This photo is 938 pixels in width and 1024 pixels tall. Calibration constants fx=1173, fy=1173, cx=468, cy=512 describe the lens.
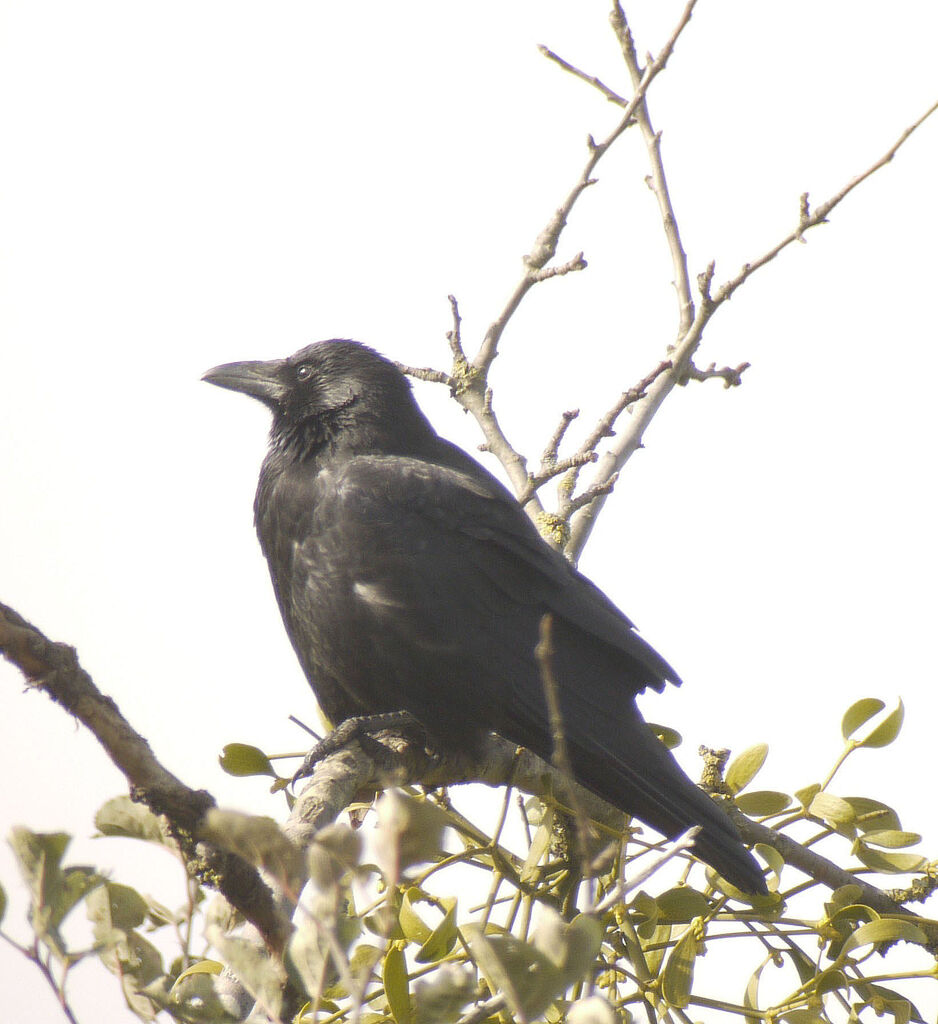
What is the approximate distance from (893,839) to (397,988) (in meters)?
1.69

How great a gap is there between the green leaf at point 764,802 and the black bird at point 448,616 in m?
0.25

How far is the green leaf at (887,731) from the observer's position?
3.07 m

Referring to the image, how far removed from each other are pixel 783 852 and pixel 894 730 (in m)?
0.47

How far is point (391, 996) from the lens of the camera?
5.92 feet

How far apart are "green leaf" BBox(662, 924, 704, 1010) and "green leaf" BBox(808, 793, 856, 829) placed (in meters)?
0.58

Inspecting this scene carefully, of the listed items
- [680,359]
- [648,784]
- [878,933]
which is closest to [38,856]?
[878,933]

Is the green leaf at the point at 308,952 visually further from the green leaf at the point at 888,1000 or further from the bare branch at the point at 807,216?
the bare branch at the point at 807,216

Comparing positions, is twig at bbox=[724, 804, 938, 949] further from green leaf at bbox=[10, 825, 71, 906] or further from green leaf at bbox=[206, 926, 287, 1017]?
green leaf at bbox=[10, 825, 71, 906]

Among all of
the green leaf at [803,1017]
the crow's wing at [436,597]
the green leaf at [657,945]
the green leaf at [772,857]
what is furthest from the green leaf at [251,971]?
the crow's wing at [436,597]

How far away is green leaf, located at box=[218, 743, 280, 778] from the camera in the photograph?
2.98 m

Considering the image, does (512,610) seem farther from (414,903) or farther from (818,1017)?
(818,1017)

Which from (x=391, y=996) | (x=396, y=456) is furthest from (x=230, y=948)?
(x=396, y=456)

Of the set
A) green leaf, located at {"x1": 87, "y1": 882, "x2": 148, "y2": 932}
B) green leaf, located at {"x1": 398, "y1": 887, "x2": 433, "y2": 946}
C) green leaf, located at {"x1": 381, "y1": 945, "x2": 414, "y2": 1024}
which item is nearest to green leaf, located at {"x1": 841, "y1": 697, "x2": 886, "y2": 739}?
green leaf, located at {"x1": 398, "y1": 887, "x2": 433, "y2": 946}

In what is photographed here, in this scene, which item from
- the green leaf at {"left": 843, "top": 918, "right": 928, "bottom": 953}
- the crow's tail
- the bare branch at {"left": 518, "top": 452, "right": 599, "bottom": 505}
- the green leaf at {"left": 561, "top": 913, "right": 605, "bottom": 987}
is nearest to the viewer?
the green leaf at {"left": 561, "top": 913, "right": 605, "bottom": 987}
